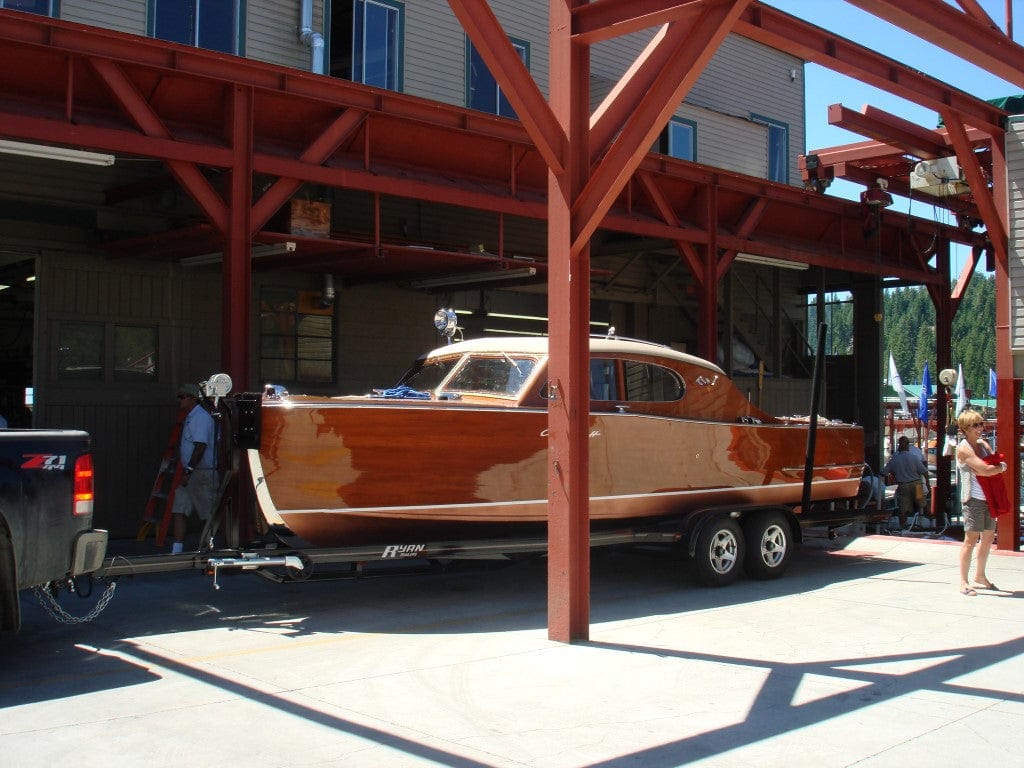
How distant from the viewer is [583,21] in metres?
7.48

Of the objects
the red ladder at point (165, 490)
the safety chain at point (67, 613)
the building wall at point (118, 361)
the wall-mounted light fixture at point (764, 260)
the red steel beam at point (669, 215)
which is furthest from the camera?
the wall-mounted light fixture at point (764, 260)

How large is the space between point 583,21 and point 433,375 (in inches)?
158

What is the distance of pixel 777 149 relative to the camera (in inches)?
869

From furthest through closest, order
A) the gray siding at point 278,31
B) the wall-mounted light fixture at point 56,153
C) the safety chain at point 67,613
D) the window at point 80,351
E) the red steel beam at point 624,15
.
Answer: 1. the gray siding at point 278,31
2. the window at point 80,351
3. the wall-mounted light fixture at point 56,153
4. the safety chain at point 67,613
5. the red steel beam at point 624,15

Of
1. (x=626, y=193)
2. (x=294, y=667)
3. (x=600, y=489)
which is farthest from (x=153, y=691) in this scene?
(x=626, y=193)

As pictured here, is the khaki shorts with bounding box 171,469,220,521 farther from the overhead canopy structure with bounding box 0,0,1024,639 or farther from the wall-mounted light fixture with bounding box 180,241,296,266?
the wall-mounted light fixture with bounding box 180,241,296,266

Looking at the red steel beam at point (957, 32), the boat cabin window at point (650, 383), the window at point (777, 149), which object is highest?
the window at point (777, 149)

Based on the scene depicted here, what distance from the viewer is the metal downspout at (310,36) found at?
557 inches

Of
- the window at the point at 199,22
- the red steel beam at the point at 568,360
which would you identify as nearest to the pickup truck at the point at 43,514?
the red steel beam at the point at 568,360

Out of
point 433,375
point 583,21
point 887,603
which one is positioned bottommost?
point 887,603

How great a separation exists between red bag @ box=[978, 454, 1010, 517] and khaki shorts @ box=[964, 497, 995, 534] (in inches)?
2.0

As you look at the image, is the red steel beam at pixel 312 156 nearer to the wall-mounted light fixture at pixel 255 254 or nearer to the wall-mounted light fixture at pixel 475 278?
the wall-mounted light fixture at pixel 255 254

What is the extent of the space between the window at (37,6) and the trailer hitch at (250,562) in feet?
24.9

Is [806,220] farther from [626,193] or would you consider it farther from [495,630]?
[495,630]
